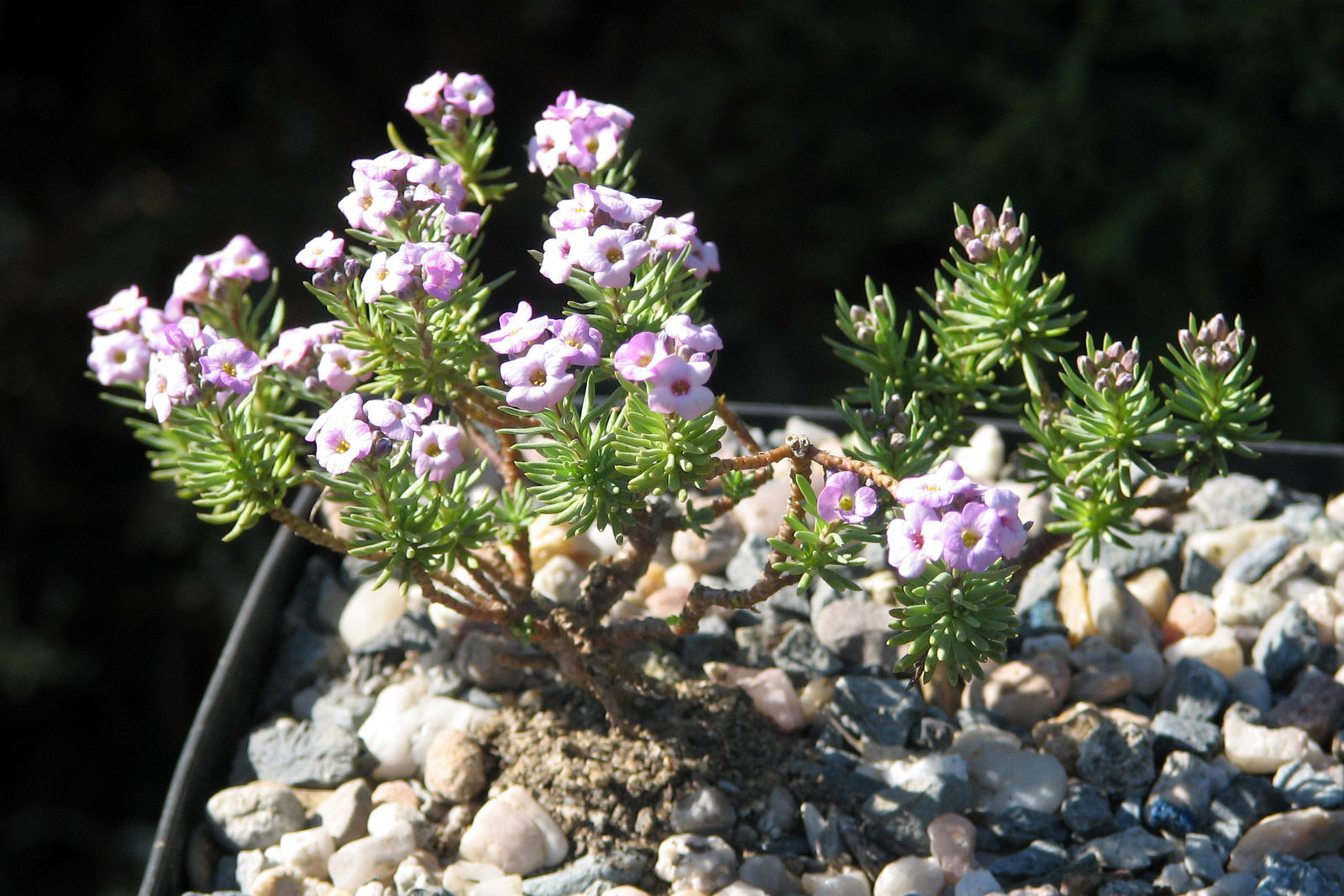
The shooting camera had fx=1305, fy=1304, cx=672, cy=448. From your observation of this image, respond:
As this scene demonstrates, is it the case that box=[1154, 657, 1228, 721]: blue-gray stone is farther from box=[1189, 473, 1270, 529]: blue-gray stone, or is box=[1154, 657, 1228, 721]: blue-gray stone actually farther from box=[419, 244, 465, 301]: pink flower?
box=[419, 244, 465, 301]: pink flower

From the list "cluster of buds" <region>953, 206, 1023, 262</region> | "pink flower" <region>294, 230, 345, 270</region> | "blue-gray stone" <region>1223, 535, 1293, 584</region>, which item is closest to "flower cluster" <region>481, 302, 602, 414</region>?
"pink flower" <region>294, 230, 345, 270</region>

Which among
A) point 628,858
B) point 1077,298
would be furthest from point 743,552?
point 1077,298

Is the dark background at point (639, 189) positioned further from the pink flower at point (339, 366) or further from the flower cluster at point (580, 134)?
→ the pink flower at point (339, 366)

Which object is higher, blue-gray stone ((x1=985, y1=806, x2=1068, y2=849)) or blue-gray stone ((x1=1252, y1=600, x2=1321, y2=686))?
blue-gray stone ((x1=1252, y1=600, x2=1321, y2=686))

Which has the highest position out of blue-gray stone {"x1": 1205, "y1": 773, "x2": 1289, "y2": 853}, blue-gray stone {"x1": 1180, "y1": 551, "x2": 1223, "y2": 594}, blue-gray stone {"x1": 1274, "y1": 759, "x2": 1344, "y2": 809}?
blue-gray stone {"x1": 1180, "y1": 551, "x2": 1223, "y2": 594}

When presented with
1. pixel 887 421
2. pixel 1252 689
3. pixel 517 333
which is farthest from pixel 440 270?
pixel 1252 689

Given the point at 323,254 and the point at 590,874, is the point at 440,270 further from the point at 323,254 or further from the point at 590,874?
the point at 590,874
